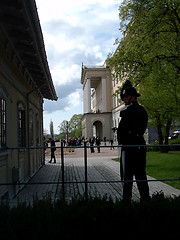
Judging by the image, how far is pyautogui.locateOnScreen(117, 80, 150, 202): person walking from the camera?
5.42 metres

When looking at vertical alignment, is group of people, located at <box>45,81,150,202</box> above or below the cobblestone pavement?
above

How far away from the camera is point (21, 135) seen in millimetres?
11836

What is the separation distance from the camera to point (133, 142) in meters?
5.56

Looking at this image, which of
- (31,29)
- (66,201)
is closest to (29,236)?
(66,201)

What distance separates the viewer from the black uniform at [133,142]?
5.44m

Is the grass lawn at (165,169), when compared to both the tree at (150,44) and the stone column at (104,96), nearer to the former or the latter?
the tree at (150,44)

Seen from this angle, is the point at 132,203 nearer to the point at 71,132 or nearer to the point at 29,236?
the point at 29,236

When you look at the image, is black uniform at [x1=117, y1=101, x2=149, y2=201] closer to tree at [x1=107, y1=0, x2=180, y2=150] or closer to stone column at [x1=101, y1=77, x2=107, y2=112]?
tree at [x1=107, y1=0, x2=180, y2=150]

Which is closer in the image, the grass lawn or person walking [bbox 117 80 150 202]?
person walking [bbox 117 80 150 202]

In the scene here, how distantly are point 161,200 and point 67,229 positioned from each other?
123cm

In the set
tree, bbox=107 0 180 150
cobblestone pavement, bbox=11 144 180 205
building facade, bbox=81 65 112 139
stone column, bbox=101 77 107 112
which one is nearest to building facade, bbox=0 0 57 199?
cobblestone pavement, bbox=11 144 180 205

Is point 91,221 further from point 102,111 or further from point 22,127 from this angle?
point 102,111

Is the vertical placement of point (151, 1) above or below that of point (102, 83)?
below

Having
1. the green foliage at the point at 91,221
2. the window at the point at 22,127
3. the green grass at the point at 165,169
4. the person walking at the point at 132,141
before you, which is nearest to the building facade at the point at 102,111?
the green grass at the point at 165,169
